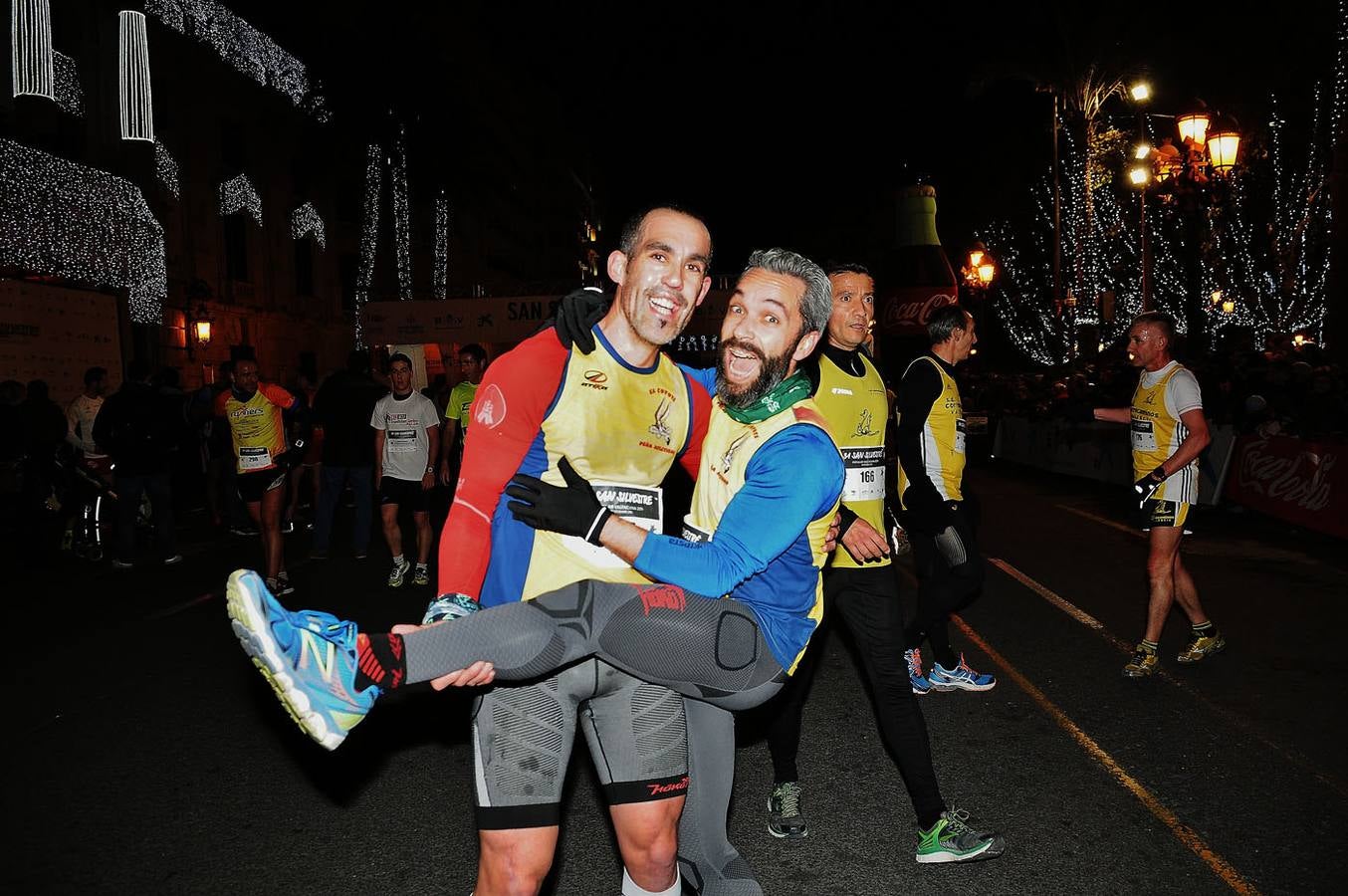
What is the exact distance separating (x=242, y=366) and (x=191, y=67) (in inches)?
875

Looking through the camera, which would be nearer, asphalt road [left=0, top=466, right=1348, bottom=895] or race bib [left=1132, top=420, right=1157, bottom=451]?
asphalt road [left=0, top=466, right=1348, bottom=895]

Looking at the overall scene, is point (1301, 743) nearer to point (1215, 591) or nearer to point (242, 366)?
point (1215, 591)

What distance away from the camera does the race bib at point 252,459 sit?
938 cm

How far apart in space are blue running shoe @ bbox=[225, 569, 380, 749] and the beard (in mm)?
1131

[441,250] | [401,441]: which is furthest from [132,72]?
[441,250]

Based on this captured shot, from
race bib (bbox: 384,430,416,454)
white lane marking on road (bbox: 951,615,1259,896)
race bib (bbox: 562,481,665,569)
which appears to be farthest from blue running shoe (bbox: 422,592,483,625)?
race bib (bbox: 384,430,416,454)

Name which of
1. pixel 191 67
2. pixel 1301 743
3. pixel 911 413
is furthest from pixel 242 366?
pixel 191 67

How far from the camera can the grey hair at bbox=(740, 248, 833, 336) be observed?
9.35 feet

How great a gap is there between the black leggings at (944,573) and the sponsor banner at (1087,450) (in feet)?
30.4

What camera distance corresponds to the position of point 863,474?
14.8ft

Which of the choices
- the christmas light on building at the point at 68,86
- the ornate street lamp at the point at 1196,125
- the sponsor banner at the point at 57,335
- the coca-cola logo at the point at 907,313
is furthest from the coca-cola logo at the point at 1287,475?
the christmas light on building at the point at 68,86

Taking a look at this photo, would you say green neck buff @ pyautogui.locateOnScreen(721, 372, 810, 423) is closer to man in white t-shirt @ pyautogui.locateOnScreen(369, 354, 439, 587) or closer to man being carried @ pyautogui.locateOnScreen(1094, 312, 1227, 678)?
man being carried @ pyautogui.locateOnScreen(1094, 312, 1227, 678)

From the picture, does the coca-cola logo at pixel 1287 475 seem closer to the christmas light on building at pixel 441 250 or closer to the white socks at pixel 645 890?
the white socks at pixel 645 890

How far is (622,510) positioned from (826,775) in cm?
259
